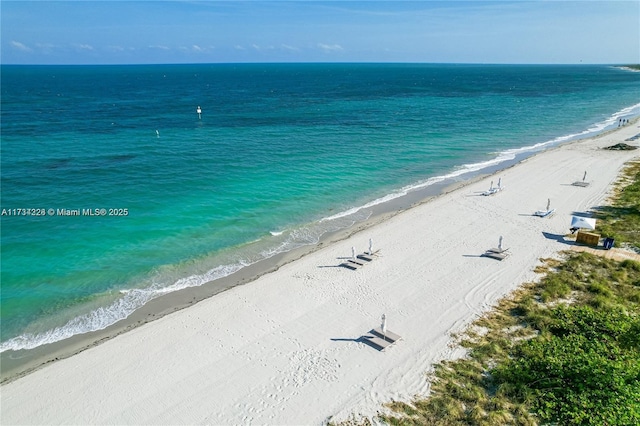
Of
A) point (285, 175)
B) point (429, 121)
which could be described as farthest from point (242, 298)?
point (429, 121)

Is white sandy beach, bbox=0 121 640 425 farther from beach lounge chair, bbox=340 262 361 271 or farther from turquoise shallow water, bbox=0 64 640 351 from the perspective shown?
turquoise shallow water, bbox=0 64 640 351

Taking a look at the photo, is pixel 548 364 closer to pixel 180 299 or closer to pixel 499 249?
pixel 499 249

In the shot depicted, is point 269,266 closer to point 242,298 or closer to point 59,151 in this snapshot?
point 242,298

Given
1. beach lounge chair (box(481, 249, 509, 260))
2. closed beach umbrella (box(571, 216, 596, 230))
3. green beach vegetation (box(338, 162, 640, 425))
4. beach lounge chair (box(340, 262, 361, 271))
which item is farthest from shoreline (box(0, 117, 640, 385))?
green beach vegetation (box(338, 162, 640, 425))

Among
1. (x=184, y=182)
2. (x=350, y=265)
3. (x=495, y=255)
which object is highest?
(x=184, y=182)

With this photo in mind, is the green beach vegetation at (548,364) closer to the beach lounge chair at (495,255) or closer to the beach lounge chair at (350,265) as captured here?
the beach lounge chair at (495,255)

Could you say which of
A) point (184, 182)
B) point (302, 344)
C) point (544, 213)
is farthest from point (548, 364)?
point (184, 182)
